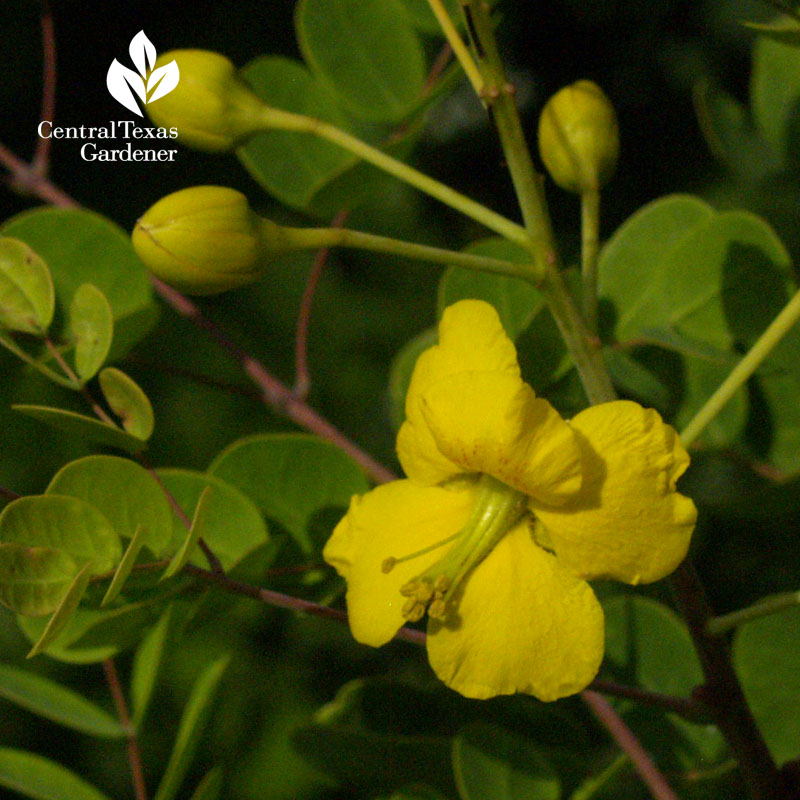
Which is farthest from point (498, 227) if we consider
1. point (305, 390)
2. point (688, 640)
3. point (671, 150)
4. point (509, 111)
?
point (671, 150)

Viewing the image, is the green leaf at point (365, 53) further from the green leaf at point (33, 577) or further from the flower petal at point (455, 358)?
the green leaf at point (33, 577)

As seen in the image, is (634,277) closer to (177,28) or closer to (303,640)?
(303,640)

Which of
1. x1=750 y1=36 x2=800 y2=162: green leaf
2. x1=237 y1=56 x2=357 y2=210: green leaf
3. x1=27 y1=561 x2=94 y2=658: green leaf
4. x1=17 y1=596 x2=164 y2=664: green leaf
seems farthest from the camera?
x1=237 y1=56 x2=357 y2=210: green leaf

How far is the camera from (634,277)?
137 cm

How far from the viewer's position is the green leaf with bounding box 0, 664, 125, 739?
1.21m

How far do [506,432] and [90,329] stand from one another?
481 mm

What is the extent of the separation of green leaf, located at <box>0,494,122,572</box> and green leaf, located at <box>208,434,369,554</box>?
10.4 inches

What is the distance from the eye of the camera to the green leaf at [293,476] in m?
1.26

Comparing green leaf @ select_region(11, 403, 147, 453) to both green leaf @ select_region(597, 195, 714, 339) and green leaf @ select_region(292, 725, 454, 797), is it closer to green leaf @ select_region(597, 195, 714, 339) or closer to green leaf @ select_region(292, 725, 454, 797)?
green leaf @ select_region(292, 725, 454, 797)

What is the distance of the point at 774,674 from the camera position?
4.29 feet

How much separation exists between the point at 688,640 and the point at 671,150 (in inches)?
67.9

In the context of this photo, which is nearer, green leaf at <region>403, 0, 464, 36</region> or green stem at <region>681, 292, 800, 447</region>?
green stem at <region>681, 292, 800, 447</region>

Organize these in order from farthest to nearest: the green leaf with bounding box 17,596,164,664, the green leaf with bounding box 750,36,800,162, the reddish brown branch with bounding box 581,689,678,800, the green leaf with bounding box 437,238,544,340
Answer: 1. the green leaf with bounding box 750,36,800,162
2. the green leaf with bounding box 437,238,544,340
3. the reddish brown branch with bounding box 581,689,678,800
4. the green leaf with bounding box 17,596,164,664

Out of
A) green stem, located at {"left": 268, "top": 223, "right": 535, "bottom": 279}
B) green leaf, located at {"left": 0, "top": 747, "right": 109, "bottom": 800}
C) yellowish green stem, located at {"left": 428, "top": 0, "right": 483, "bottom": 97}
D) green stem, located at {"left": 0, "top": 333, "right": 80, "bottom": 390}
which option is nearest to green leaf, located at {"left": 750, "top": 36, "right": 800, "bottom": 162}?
yellowish green stem, located at {"left": 428, "top": 0, "right": 483, "bottom": 97}
